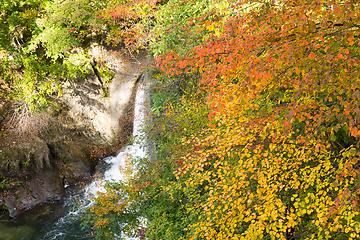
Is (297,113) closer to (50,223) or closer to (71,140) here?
(50,223)

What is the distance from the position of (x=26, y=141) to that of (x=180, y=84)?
27.3 ft

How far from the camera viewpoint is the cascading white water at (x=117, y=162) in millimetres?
9920

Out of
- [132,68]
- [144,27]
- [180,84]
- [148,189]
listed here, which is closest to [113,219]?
[148,189]

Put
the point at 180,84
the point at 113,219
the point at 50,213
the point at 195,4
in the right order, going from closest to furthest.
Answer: the point at 113,219
the point at 195,4
the point at 180,84
the point at 50,213

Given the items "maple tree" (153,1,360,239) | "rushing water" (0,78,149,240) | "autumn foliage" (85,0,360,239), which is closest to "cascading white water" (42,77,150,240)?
"rushing water" (0,78,149,240)

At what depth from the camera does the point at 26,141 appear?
40.2 ft

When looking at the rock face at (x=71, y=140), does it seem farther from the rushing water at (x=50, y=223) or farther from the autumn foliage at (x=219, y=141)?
the autumn foliage at (x=219, y=141)

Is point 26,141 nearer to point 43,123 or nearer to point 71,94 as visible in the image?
point 43,123

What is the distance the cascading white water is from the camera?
9.92 meters

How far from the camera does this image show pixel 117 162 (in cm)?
1381

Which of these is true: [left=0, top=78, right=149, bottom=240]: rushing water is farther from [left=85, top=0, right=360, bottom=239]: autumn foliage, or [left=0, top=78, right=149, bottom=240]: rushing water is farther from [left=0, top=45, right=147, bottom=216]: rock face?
[left=85, top=0, right=360, bottom=239]: autumn foliage

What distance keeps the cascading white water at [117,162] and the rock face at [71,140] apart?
2.72 feet

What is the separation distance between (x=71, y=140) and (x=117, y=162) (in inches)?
110

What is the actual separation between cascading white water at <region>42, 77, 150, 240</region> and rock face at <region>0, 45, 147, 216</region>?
2.72ft
